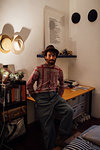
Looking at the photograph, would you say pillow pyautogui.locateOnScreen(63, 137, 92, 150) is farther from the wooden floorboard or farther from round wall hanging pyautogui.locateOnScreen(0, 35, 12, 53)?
round wall hanging pyautogui.locateOnScreen(0, 35, 12, 53)

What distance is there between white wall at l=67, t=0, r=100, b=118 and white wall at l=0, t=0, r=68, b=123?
2.37 ft

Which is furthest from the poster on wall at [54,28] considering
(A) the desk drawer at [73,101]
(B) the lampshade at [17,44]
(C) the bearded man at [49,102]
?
(A) the desk drawer at [73,101]

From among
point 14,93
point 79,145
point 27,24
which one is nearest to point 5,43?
point 27,24

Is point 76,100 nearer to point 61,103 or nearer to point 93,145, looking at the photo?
point 61,103

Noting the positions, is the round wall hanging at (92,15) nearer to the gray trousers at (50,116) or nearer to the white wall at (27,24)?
the white wall at (27,24)

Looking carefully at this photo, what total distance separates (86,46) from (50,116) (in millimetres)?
1932

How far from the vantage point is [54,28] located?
299cm

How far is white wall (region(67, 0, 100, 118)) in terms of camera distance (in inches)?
118

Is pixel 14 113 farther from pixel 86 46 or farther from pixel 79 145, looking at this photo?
pixel 86 46

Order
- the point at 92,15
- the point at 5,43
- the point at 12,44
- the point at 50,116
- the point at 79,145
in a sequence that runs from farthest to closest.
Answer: the point at 92,15
the point at 12,44
the point at 5,43
the point at 50,116
the point at 79,145

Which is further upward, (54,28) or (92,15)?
(92,15)

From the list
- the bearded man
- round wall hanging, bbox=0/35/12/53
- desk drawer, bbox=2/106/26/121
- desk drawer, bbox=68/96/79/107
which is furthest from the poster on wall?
desk drawer, bbox=2/106/26/121

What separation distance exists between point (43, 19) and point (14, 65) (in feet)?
3.61

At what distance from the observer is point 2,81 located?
6.27ft
